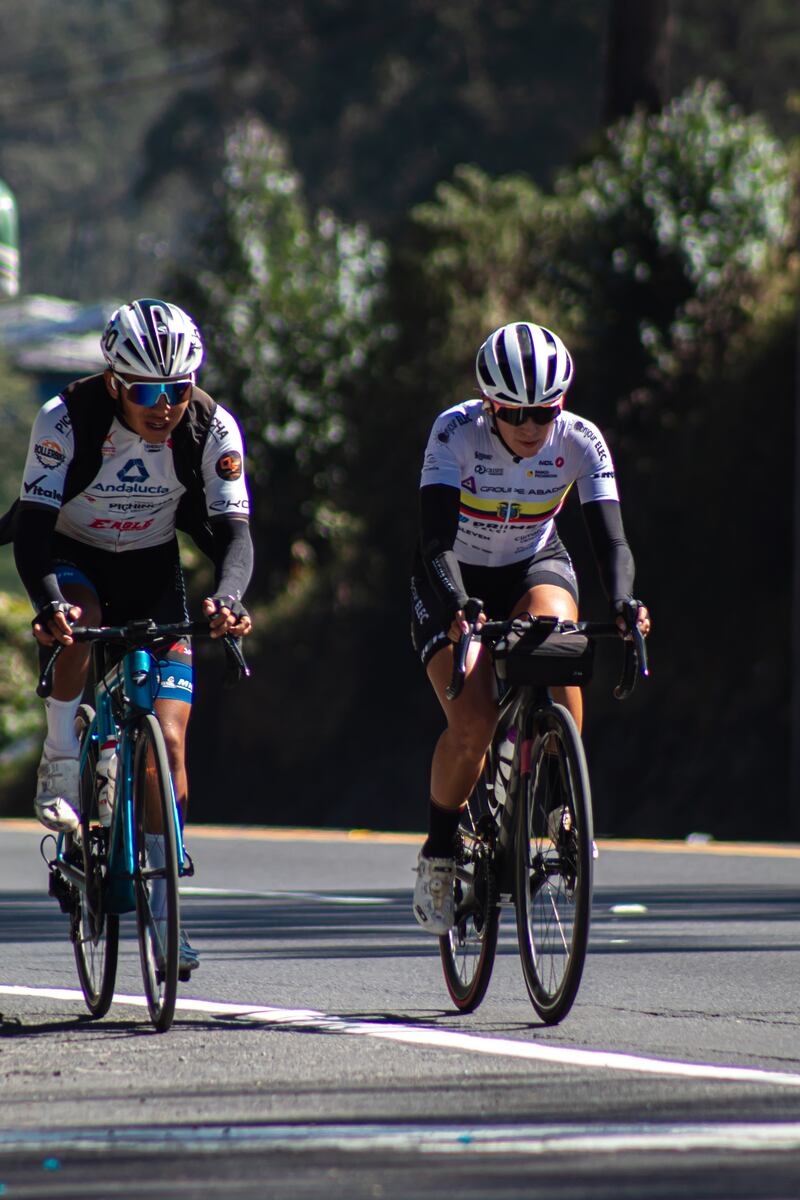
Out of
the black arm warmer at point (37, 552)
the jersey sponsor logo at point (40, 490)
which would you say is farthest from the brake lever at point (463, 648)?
the jersey sponsor logo at point (40, 490)

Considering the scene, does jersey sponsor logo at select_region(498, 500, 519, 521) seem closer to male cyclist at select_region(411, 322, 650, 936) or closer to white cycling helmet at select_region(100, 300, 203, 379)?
male cyclist at select_region(411, 322, 650, 936)

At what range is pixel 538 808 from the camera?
6574 millimetres

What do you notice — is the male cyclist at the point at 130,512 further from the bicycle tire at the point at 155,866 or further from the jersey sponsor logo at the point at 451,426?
the jersey sponsor logo at the point at 451,426

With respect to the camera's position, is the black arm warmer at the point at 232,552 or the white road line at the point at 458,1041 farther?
the black arm warmer at the point at 232,552

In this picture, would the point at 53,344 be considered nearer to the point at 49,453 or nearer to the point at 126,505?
the point at 126,505

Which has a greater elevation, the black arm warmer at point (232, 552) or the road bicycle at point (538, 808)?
the black arm warmer at point (232, 552)

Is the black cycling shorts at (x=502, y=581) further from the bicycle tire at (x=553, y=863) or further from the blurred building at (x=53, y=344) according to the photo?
the blurred building at (x=53, y=344)

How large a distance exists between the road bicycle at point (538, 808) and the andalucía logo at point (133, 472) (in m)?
1.10

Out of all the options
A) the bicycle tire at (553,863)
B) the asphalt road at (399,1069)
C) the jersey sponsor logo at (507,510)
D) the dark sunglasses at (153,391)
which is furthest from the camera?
the jersey sponsor logo at (507,510)

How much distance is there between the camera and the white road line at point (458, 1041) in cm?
568

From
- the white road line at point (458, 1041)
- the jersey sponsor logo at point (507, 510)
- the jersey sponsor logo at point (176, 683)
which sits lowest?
the white road line at point (458, 1041)

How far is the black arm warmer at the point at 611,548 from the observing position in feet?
21.8

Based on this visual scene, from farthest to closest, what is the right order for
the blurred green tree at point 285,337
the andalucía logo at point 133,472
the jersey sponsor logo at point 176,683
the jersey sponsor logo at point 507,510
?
the blurred green tree at point 285,337
the jersey sponsor logo at point 507,510
the andalucía logo at point 133,472
the jersey sponsor logo at point 176,683

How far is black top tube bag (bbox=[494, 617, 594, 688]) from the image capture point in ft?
21.4
